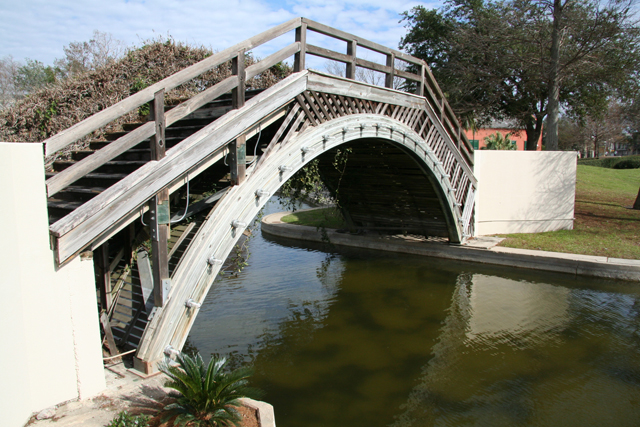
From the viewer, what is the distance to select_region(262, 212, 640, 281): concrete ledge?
37.2 ft

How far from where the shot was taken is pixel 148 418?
3.95 metres

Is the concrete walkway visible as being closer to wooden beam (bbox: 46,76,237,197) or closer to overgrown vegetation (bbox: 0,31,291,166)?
wooden beam (bbox: 46,76,237,197)

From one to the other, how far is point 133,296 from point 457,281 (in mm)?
8588

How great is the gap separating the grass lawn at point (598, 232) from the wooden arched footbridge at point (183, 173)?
310 inches

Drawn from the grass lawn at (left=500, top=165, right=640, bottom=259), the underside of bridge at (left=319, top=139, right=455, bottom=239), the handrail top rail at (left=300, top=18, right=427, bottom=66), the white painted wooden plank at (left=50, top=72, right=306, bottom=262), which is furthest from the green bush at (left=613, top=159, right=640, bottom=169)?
the white painted wooden plank at (left=50, top=72, right=306, bottom=262)

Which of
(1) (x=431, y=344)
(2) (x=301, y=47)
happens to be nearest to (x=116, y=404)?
(2) (x=301, y=47)

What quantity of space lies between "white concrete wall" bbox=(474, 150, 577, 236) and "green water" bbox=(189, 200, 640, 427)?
115 inches

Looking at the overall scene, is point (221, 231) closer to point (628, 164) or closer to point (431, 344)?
point (431, 344)

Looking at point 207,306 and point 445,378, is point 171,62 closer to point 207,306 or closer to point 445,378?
point 207,306

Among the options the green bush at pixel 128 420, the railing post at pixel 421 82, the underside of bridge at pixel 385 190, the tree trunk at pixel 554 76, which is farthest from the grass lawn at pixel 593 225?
the green bush at pixel 128 420

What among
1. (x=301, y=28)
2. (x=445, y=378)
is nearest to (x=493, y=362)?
(x=445, y=378)

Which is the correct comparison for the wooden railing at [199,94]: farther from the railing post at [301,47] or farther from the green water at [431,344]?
the green water at [431,344]

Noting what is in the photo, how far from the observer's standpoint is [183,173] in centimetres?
496

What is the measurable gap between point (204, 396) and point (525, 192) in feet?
44.4
